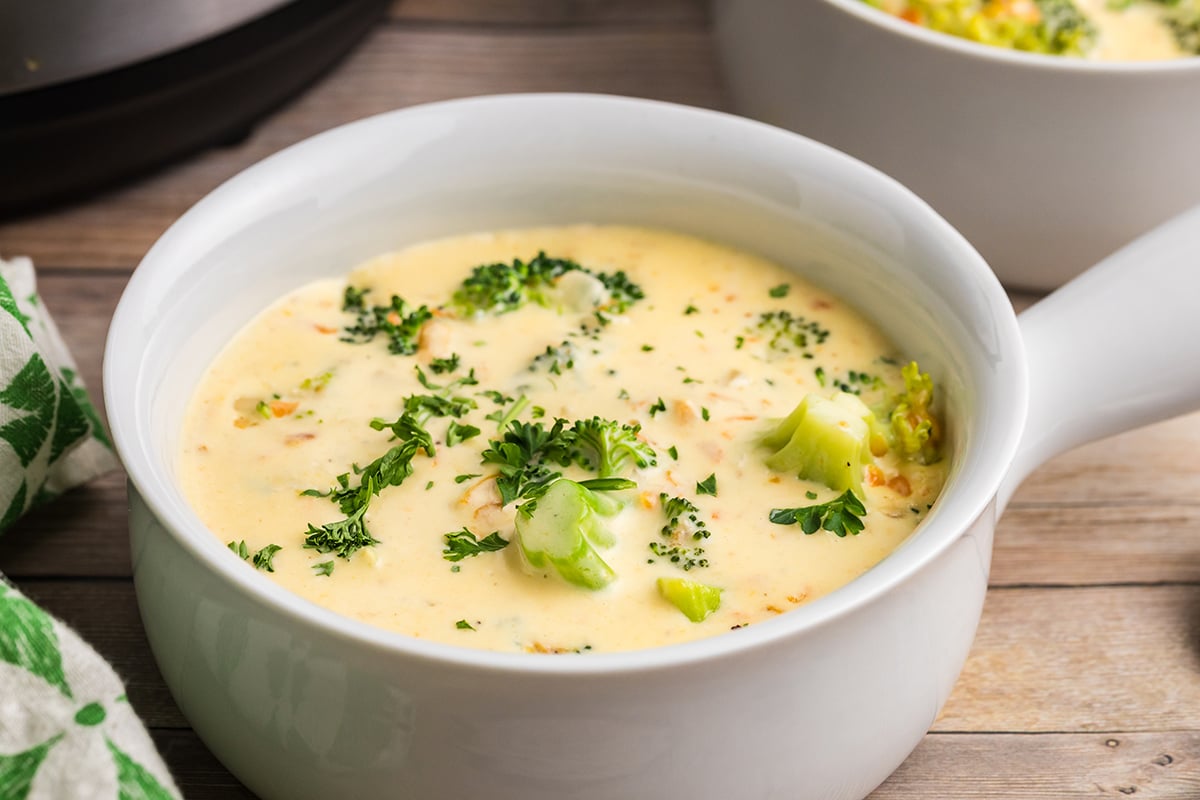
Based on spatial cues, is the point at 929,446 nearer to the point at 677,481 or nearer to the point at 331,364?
the point at 677,481

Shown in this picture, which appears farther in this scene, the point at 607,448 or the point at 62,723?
the point at 607,448

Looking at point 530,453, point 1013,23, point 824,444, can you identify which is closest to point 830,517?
point 824,444

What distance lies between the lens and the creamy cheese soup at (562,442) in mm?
1275

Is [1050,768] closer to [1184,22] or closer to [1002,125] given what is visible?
[1002,125]

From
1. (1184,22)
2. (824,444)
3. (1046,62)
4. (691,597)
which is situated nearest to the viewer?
(691,597)

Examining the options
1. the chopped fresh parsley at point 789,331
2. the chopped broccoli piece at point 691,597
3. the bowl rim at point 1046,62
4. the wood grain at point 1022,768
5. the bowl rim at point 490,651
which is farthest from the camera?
the bowl rim at point 1046,62

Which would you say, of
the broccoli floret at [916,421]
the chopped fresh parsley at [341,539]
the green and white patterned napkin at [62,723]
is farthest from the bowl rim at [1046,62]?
the green and white patterned napkin at [62,723]

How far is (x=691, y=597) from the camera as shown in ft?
4.11

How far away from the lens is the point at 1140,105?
1797 millimetres

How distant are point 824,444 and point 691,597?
0.74ft

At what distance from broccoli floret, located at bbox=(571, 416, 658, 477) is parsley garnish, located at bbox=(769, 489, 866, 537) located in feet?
0.46

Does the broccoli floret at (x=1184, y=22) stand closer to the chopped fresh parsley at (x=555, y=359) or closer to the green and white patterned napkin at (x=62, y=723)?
the chopped fresh parsley at (x=555, y=359)

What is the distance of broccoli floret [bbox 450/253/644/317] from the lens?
1661 millimetres

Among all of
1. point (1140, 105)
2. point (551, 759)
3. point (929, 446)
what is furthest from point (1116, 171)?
point (551, 759)
